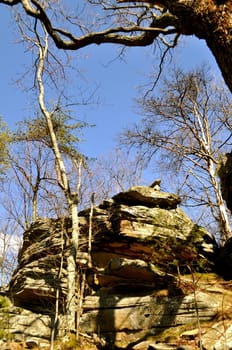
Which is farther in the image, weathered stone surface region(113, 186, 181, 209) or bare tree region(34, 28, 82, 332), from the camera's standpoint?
weathered stone surface region(113, 186, 181, 209)

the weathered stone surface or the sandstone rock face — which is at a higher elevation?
the weathered stone surface

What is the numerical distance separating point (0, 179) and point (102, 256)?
9088 mm

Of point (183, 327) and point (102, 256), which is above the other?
point (102, 256)

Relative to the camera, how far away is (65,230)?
784 cm

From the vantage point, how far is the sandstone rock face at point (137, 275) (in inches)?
225

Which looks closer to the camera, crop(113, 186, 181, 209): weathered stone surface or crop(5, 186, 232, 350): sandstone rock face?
crop(5, 186, 232, 350): sandstone rock face

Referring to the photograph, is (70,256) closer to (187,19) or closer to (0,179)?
(187,19)

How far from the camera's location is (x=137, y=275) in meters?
6.80

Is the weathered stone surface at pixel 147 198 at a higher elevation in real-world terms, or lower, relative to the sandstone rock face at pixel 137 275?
higher

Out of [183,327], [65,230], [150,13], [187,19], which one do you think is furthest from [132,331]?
[150,13]

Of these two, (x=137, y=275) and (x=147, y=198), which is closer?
(x=137, y=275)

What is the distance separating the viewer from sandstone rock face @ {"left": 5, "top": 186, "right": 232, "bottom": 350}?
5727 mm

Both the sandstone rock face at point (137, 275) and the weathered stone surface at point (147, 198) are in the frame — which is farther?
the weathered stone surface at point (147, 198)

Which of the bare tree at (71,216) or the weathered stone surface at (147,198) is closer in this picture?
the bare tree at (71,216)
